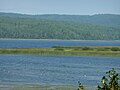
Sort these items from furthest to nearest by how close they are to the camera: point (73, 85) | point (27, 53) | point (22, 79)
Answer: point (27, 53) < point (22, 79) < point (73, 85)

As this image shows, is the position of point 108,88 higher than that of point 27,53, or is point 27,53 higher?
point 108,88

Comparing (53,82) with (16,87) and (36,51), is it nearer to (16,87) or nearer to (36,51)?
(16,87)

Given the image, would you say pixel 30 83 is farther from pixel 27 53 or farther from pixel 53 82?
pixel 27 53

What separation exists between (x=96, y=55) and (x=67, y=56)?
8110 mm

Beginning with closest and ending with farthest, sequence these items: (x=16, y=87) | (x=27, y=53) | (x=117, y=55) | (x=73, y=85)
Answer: (x=16, y=87) < (x=73, y=85) < (x=117, y=55) < (x=27, y=53)

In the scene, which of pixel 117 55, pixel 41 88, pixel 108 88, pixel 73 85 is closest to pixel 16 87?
pixel 41 88

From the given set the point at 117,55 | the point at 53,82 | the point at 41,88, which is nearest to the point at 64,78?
the point at 53,82

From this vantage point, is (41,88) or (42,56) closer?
(41,88)

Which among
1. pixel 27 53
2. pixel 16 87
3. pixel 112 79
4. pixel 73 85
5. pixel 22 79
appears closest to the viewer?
pixel 112 79

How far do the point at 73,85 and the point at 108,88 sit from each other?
35.0 m

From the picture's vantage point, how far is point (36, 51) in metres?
111

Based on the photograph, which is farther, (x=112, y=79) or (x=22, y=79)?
(x=22, y=79)

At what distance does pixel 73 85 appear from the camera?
4834 cm

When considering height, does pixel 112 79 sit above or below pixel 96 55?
above
